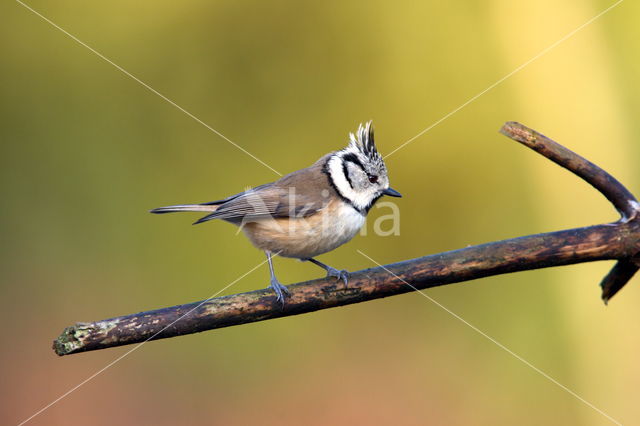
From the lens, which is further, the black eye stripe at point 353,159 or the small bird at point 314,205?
the black eye stripe at point 353,159

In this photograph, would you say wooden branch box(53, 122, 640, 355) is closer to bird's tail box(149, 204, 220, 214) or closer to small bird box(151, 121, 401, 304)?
small bird box(151, 121, 401, 304)

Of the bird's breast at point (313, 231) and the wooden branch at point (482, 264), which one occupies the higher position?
the bird's breast at point (313, 231)

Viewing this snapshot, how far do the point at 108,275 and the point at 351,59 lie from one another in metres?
2.58

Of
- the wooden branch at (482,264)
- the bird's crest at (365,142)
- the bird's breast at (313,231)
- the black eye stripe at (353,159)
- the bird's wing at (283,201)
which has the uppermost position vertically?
the bird's crest at (365,142)

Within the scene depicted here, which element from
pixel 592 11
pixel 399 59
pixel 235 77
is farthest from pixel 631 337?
pixel 235 77

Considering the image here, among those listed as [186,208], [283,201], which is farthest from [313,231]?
[186,208]

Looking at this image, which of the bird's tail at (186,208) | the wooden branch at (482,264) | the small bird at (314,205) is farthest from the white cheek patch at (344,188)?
the wooden branch at (482,264)

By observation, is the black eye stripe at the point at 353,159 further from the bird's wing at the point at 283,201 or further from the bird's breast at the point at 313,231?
the bird's breast at the point at 313,231

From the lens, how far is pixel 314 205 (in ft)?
10.0

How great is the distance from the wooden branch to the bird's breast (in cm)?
60

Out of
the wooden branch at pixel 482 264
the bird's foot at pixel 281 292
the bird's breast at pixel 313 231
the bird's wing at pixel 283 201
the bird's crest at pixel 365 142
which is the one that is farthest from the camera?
the bird's crest at pixel 365 142

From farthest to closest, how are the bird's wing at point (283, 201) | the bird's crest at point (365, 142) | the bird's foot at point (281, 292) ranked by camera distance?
the bird's crest at point (365, 142) < the bird's wing at point (283, 201) < the bird's foot at point (281, 292)

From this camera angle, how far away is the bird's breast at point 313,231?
2953 millimetres

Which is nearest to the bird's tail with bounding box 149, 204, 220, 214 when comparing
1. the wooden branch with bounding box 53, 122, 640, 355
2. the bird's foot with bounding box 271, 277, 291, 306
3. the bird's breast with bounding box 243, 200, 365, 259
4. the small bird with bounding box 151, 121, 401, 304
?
the small bird with bounding box 151, 121, 401, 304
